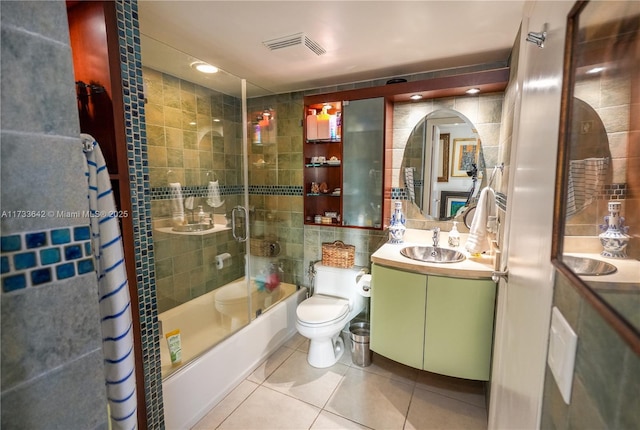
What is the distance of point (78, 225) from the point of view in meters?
0.65

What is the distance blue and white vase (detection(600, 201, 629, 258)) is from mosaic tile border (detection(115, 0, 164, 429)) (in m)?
1.56

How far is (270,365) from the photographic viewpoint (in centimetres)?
229

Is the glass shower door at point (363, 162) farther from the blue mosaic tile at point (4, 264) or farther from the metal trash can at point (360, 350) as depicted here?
the blue mosaic tile at point (4, 264)

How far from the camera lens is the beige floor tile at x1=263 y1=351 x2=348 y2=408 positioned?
196 cm

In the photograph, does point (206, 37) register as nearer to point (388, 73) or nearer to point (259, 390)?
point (388, 73)

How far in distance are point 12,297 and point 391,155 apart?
7.61 ft

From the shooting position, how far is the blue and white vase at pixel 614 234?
1.62 feet

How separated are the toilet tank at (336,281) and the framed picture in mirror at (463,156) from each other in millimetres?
1113

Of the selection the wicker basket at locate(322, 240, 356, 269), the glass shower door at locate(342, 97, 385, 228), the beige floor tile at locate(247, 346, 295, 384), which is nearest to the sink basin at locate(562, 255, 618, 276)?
the glass shower door at locate(342, 97, 385, 228)

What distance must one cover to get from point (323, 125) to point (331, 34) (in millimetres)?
864

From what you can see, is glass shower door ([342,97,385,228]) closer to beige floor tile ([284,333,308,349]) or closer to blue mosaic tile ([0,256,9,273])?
beige floor tile ([284,333,308,349])

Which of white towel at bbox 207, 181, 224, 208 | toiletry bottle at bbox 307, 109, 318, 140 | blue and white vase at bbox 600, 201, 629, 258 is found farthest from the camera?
toiletry bottle at bbox 307, 109, 318, 140

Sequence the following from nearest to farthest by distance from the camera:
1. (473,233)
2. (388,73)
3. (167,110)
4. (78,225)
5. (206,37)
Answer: (78,225), (206,37), (473,233), (167,110), (388,73)

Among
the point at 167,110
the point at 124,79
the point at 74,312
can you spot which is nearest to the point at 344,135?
the point at 167,110
